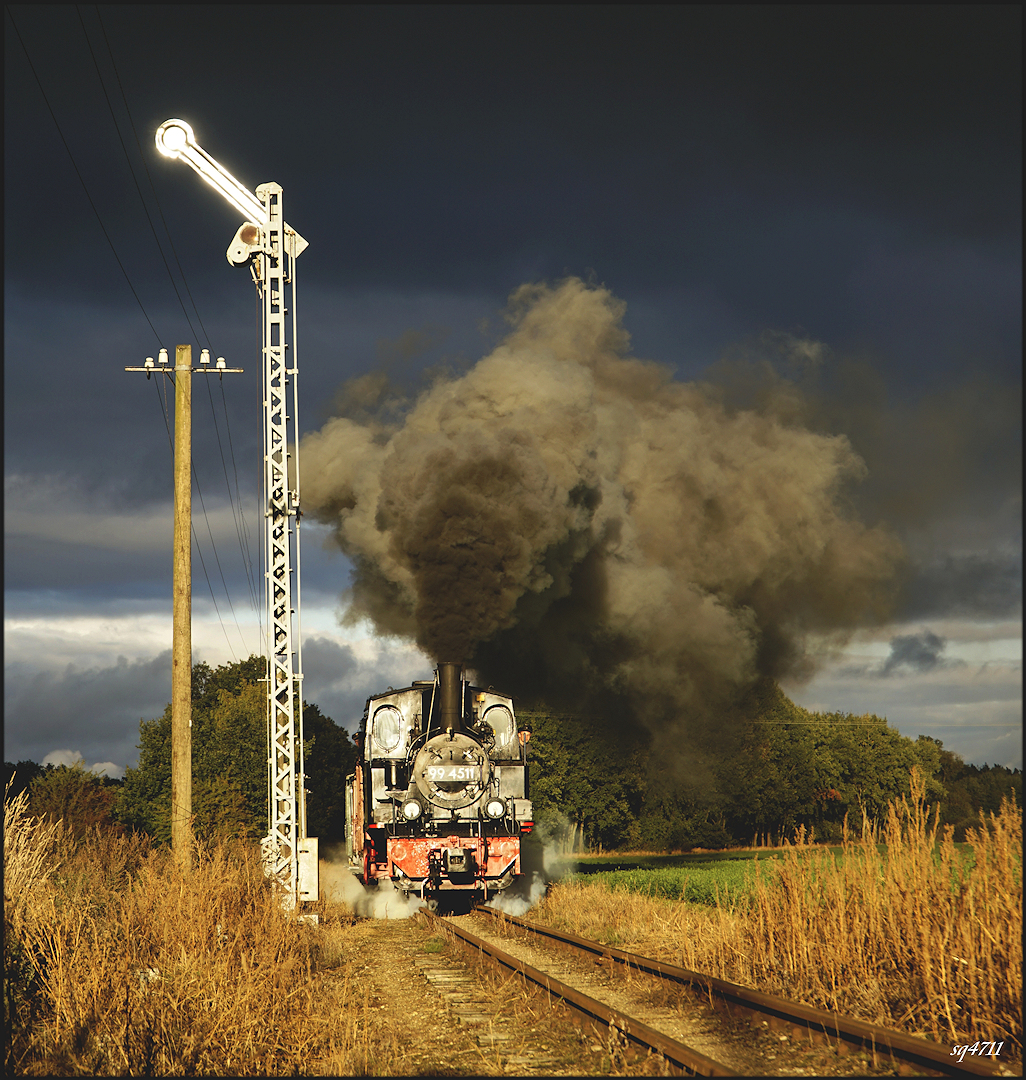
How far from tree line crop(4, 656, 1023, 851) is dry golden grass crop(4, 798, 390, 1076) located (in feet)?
33.9

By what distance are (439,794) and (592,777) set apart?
27.9m

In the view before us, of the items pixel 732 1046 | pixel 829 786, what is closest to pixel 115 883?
pixel 732 1046

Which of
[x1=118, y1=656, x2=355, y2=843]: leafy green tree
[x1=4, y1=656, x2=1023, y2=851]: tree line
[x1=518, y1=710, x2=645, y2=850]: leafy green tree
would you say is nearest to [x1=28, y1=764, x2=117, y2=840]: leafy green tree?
[x1=4, y1=656, x2=1023, y2=851]: tree line

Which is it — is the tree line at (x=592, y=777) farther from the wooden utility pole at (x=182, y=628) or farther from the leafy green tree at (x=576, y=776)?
the wooden utility pole at (x=182, y=628)

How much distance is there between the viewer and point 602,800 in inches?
1667

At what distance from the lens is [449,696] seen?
1577 centimetres

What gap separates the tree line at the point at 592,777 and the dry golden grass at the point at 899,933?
12.2 metres

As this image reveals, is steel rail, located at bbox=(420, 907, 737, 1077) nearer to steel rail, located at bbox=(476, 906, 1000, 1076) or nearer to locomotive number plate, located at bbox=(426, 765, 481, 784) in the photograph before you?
steel rail, located at bbox=(476, 906, 1000, 1076)

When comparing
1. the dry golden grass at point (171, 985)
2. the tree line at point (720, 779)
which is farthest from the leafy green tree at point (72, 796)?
the tree line at point (720, 779)

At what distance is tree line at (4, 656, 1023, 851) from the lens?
92.1 feet

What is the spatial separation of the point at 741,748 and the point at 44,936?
121ft

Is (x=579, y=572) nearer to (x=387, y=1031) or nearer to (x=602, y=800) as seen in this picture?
(x=387, y=1031)

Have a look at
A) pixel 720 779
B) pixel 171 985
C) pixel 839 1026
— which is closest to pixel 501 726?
pixel 171 985

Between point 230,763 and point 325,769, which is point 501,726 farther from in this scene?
point 325,769
